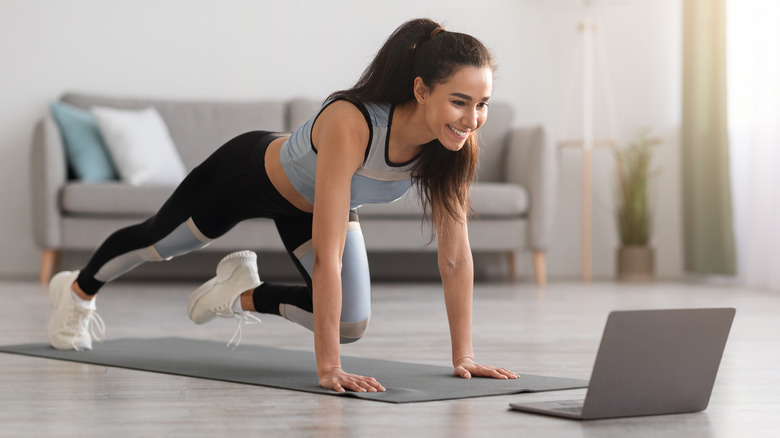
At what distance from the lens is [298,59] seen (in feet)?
17.3

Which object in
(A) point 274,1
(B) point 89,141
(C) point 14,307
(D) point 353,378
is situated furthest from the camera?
(A) point 274,1

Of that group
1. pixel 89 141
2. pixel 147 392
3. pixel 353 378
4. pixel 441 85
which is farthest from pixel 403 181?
pixel 89 141

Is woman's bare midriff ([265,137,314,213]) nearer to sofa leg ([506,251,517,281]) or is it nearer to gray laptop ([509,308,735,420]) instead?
gray laptop ([509,308,735,420])

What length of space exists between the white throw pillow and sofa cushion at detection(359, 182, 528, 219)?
918mm

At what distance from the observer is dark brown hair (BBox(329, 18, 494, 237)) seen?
1688mm

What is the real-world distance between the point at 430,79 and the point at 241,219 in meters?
0.55

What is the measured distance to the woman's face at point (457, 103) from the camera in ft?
5.49

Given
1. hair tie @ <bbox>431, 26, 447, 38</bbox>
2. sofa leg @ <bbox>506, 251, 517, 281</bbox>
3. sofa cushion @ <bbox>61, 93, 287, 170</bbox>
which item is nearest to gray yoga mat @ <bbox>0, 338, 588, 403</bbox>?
hair tie @ <bbox>431, 26, 447, 38</bbox>

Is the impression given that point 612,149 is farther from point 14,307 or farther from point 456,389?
point 456,389

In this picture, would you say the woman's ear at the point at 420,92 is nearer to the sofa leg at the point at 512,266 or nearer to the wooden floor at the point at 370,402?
the wooden floor at the point at 370,402

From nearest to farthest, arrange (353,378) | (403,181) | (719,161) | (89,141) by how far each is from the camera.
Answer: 1. (353,378)
2. (403,181)
3. (89,141)
4. (719,161)

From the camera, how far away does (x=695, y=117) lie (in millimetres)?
5027

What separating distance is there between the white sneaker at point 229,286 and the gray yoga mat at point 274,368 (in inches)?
3.7

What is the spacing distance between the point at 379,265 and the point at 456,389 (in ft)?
11.2
